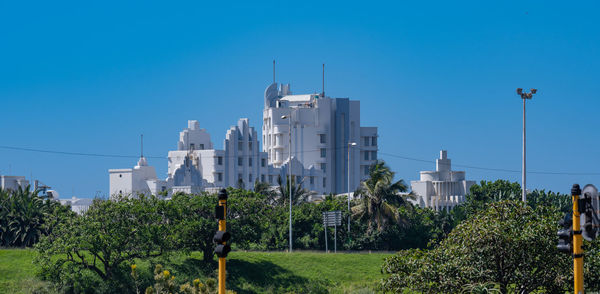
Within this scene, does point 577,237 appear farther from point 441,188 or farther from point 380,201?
point 441,188

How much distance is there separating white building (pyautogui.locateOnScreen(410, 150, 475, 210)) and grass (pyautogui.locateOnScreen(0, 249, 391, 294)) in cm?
6056

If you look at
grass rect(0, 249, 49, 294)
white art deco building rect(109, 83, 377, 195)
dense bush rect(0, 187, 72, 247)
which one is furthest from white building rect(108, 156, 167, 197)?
grass rect(0, 249, 49, 294)

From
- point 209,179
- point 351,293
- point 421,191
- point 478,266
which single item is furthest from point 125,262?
point 421,191

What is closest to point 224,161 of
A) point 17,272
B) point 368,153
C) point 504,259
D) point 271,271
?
point 368,153

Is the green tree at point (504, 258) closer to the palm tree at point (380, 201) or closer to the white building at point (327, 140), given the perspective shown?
the palm tree at point (380, 201)

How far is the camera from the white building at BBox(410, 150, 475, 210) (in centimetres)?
12617

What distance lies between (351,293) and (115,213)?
16093 mm

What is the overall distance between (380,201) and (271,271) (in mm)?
17096

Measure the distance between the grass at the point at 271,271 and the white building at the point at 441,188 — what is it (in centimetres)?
6056

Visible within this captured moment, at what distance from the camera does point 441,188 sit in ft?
421

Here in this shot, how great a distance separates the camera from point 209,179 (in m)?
119

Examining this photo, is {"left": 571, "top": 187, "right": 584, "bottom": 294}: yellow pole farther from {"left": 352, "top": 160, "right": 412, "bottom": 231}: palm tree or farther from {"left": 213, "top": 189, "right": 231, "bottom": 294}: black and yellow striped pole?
{"left": 352, "top": 160, "right": 412, "bottom": 231}: palm tree

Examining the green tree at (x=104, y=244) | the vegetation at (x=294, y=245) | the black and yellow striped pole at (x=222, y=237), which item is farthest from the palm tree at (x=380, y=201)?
the black and yellow striped pole at (x=222, y=237)

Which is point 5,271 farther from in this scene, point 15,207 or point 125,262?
point 15,207
